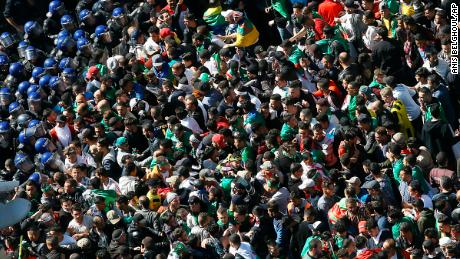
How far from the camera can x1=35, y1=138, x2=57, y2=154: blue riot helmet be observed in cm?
3012

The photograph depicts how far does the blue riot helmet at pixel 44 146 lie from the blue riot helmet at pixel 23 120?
1.12 meters

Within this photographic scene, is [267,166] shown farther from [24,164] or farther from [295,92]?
[24,164]

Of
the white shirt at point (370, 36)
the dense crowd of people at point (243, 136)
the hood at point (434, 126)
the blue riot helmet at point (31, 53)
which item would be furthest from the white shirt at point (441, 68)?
the blue riot helmet at point (31, 53)

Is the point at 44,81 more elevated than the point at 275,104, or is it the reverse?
the point at 275,104

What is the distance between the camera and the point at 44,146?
30156 millimetres

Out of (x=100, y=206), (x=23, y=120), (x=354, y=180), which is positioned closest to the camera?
(x=354, y=180)

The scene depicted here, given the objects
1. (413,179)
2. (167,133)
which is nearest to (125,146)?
(167,133)

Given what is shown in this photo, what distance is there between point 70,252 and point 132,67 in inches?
231

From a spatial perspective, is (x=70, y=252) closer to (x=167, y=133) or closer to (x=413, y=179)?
(x=167, y=133)

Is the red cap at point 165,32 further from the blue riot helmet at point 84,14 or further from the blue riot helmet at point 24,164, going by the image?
the blue riot helmet at point 24,164

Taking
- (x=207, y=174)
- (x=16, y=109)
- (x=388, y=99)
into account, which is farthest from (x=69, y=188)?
(x=388, y=99)

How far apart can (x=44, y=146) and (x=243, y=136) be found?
489 cm

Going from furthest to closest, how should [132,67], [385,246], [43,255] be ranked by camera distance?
1. [132,67]
2. [43,255]
3. [385,246]

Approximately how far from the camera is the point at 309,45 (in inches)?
1131
